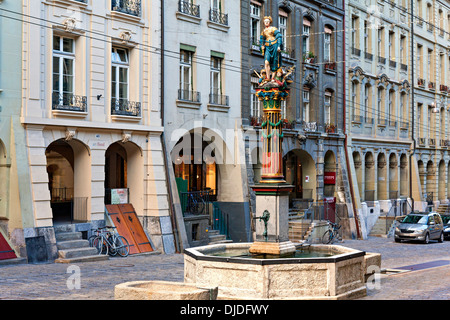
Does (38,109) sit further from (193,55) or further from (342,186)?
(342,186)

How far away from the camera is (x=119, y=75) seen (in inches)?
972

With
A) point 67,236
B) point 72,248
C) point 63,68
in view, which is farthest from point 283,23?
point 72,248

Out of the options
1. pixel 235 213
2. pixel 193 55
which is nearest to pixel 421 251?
Answer: pixel 235 213

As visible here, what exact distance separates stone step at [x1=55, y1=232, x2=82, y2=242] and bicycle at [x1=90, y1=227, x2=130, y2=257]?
601 millimetres

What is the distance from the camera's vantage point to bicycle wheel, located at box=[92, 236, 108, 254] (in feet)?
74.0

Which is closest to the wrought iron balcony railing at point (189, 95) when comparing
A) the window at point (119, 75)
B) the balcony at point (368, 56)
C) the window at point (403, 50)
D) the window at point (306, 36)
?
the window at point (119, 75)

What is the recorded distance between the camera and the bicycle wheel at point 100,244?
22542 millimetres

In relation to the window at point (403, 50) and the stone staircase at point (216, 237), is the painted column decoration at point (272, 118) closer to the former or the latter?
the stone staircase at point (216, 237)

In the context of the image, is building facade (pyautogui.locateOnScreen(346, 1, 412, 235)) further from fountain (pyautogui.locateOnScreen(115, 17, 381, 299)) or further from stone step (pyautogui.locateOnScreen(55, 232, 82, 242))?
fountain (pyautogui.locateOnScreen(115, 17, 381, 299))

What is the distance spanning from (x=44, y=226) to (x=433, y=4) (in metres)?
41.0

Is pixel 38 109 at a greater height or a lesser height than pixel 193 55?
lesser

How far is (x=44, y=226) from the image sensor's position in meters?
20.8

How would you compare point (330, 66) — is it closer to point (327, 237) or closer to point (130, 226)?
point (327, 237)

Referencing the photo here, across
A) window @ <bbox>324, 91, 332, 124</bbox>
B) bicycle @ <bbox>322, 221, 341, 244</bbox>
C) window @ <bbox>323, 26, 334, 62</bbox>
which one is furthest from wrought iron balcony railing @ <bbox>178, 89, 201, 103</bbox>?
window @ <bbox>323, 26, 334, 62</bbox>
